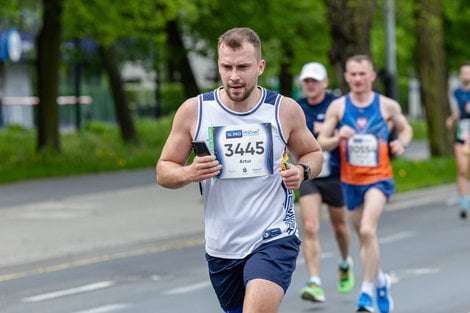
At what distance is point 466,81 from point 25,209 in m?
6.40

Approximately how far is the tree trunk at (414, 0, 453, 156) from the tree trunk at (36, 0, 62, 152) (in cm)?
749

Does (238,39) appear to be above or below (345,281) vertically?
above

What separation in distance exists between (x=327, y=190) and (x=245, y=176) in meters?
4.80

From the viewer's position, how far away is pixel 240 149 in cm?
686

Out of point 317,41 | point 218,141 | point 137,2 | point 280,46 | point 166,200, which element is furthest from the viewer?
point 317,41

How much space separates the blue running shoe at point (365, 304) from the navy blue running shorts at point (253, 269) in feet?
10.5

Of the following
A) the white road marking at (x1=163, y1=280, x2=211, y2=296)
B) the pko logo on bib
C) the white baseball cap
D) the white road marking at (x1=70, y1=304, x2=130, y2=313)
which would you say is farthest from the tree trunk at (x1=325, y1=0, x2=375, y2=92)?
the pko logo on bib

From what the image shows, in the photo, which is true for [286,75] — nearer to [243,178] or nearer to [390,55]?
[390,55]

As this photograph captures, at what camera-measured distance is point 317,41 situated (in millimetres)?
39469

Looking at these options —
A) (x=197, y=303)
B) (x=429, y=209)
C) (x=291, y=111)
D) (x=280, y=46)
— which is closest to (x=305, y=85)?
(x=197, y=303)

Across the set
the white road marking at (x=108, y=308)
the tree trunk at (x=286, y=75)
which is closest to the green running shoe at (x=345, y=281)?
the white road marking at (x=108, y=308)

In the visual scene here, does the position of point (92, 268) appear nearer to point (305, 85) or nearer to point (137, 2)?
point (305, 85)

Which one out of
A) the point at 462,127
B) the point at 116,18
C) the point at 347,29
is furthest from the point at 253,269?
the point at 116,18

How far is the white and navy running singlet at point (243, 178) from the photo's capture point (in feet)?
22.6
